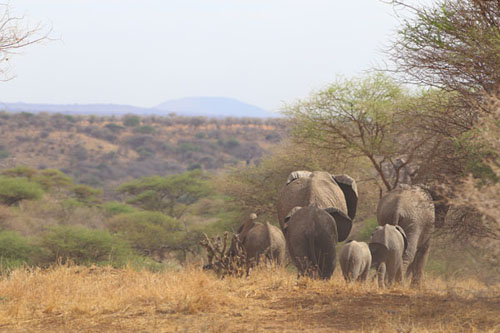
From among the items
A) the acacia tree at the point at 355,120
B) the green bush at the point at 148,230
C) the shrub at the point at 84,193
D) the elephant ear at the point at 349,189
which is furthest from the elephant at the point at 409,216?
the shrub at the point at 84,193

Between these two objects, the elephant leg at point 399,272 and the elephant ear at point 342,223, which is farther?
the elephant leg at point 399,272

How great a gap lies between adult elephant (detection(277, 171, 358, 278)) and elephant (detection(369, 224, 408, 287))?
1.26ft

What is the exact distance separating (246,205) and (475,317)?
475 inches

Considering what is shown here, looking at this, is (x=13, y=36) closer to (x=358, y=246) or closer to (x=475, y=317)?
(x=358, y=246)

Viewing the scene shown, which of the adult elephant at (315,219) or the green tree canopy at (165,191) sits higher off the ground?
the adult elephant at (315,219)

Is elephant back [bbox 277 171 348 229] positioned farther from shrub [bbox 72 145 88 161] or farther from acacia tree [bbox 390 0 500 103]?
shrub [bbox 72 145 88 161]

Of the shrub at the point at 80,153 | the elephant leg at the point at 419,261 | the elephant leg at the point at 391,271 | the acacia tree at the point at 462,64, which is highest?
the acacia tree at the point at 462,64

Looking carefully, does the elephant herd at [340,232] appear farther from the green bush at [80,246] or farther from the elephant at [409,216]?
the green bush at [80,246]

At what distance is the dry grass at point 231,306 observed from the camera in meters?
5.45

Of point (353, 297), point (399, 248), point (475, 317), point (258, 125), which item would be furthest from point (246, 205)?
point (258, 125)

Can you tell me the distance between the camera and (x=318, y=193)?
8703 mm

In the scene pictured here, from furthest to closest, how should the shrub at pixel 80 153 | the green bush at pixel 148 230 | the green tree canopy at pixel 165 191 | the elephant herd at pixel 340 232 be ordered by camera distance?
the shrub at pixel 80 153, the green tree canopy at pixel 165 191, the green bush at pixel 148 230, the elephant herd at pixel 340 232

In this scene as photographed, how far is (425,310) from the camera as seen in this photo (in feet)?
19.3

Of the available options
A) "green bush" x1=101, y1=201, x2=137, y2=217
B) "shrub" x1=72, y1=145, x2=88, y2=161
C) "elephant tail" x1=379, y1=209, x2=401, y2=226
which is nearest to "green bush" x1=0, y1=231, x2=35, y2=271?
"green bush" x1=101, y1=201, x2=137, y2=217
